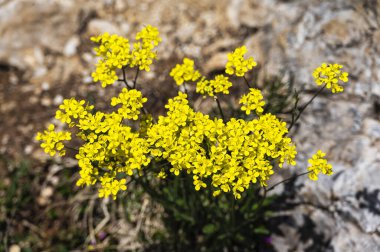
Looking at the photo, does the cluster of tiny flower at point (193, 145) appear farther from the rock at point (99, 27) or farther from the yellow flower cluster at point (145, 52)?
the rock at point (99, 27)

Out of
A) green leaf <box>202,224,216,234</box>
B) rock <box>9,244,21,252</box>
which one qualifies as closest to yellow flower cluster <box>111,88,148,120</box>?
green leaf <box>202,224,216,234</box>

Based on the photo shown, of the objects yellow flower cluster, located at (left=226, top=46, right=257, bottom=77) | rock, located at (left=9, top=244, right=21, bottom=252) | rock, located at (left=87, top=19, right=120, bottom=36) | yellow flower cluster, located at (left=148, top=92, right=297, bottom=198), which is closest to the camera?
yellow flower cluster, located at (left=148, top=92, right=297, bottom=198)

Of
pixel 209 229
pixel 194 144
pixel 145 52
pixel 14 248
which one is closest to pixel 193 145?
pixel 194 144

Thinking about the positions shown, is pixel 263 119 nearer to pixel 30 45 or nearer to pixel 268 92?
pixel 268 92

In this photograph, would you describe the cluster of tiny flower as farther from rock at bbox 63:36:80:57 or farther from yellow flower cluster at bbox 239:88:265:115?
rock at bbox 63:36:80:57

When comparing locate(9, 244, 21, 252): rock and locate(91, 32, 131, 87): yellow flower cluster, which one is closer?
locate(91, 32, 131, 87): yellow flower cluster

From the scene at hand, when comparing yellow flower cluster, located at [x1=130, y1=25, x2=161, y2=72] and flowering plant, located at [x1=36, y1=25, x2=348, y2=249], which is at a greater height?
yellow flower cluster, located at [x1=130, y1=25, x2=161, y2=72]

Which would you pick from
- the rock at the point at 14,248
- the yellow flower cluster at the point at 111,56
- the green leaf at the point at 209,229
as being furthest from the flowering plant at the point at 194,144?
the rock at the point at 14,248
